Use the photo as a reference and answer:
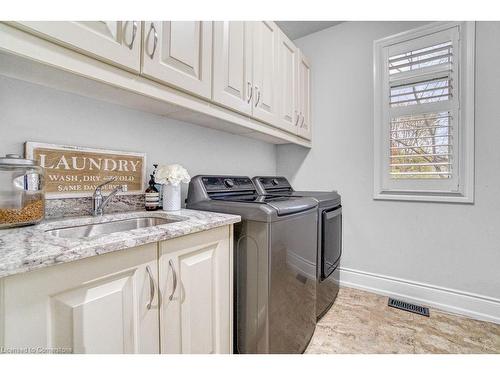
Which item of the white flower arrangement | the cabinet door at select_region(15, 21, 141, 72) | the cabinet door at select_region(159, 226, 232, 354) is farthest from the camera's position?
the white flower arrangement

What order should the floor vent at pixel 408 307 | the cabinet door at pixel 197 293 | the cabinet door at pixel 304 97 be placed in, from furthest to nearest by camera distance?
1. the cabinet door at pixel 304 97
2. the floor vent at pixel 408 307
3. the cabinet door at pixel 197 293

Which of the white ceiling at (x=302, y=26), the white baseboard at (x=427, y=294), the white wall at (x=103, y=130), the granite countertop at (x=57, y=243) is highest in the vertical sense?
the white ceiling at (x=302, y=26)

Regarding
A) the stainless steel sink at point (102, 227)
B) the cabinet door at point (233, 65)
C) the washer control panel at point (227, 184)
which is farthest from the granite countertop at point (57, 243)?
the cabinet door at point (233, 65)

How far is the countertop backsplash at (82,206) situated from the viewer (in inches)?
43.0

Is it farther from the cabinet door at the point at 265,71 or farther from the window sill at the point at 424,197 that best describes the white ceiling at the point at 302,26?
the window sill at the point at 424,197

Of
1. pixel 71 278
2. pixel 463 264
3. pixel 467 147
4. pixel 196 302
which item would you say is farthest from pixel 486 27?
pixel 71 278

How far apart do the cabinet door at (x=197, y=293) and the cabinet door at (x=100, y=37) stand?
75 cm

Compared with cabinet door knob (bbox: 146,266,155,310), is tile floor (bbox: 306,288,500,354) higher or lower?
lower

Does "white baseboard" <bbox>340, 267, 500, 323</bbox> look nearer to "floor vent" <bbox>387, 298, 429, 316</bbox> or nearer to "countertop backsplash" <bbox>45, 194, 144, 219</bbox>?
"floor vent" <bbox>387, 298, 429, 316</bbox>

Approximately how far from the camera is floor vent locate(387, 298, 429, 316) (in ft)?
6.24

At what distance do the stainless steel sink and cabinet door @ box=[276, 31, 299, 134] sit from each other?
1.24 meters

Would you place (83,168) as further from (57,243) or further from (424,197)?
(424,197)

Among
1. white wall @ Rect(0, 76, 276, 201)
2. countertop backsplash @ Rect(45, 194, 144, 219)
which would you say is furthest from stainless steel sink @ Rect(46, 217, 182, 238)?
white wall @ Rect(0, 76, 276, 201)

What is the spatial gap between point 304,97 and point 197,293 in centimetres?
212
